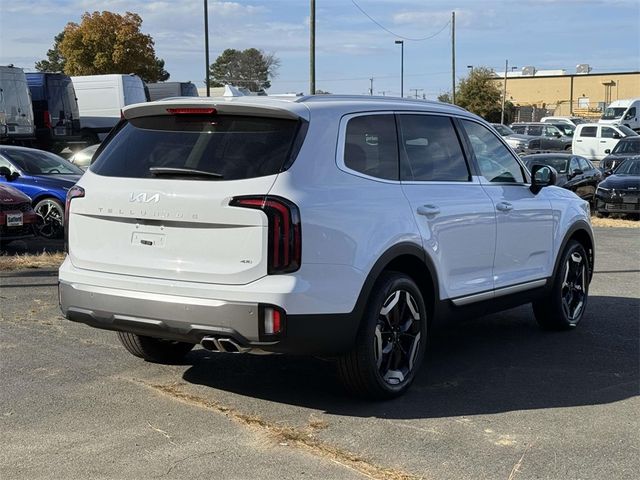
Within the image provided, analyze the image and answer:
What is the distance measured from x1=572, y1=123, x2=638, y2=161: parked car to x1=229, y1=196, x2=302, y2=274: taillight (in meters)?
30.8

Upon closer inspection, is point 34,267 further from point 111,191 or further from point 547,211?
point 547,211

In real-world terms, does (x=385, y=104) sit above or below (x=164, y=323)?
above

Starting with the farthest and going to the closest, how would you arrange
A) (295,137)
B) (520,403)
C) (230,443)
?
(520,403), (295,137), (230,443)

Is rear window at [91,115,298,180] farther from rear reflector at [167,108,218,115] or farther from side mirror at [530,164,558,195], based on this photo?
side mirror at [530,164,558,195]

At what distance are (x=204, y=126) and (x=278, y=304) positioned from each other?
3.97 ft

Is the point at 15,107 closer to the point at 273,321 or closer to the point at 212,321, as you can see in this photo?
the point at 212,321

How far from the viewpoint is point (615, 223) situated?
1853cm

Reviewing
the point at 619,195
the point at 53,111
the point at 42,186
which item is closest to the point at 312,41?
the point at 53,111

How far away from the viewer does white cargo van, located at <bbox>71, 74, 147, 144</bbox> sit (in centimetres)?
3042

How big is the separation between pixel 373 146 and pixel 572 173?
1657 cm

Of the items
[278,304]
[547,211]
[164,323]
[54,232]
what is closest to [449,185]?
[547,211]

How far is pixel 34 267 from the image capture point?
33.4ft

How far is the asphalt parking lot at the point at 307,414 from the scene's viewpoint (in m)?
4.29

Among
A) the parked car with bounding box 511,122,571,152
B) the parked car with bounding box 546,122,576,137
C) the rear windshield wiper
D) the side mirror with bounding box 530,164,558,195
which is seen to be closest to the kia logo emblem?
the rear windshield wiper
